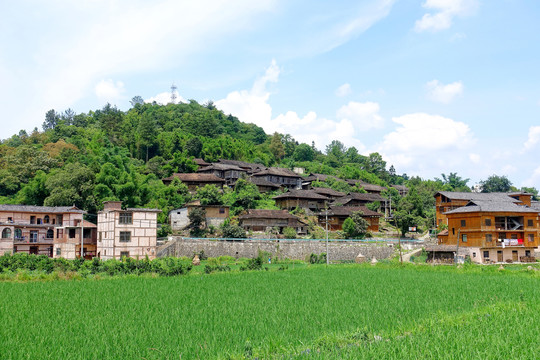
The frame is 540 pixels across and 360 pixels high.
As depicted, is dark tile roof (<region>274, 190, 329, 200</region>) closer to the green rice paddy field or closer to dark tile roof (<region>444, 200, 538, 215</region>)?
dark tile roof (<region>444, 200, 538, 215</region>)

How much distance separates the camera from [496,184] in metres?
83.1

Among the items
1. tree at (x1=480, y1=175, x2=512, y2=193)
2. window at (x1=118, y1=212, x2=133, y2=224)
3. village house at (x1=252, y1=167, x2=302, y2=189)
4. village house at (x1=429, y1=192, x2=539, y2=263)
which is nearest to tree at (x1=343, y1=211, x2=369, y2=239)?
village house at (x1=429, y1=192, x2=539, y2=263)

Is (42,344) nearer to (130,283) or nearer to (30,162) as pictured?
(130,283)

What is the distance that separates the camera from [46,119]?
105 m

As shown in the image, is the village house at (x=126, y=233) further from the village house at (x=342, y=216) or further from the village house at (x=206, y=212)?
the village house at (x=342, y=216)

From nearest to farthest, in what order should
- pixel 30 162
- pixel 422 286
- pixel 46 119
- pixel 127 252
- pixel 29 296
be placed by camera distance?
pixel 29 296
pixel 422 286
pixel 127 252
pixel 30 162
pixel 46 119

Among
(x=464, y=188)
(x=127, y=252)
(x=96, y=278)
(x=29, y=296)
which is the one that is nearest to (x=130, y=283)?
(x=96, y=278)

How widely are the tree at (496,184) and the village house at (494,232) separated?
4570cm

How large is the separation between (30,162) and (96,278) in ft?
114

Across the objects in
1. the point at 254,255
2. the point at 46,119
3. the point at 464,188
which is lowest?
the point at 254,255

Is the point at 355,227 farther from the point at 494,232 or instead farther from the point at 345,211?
the point at 494,232

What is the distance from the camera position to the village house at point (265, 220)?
45750mm

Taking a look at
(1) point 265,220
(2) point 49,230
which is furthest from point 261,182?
(2) point 49,230

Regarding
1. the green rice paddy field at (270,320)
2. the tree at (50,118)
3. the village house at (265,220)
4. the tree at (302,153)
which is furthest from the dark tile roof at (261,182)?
the tree at (50,118)
